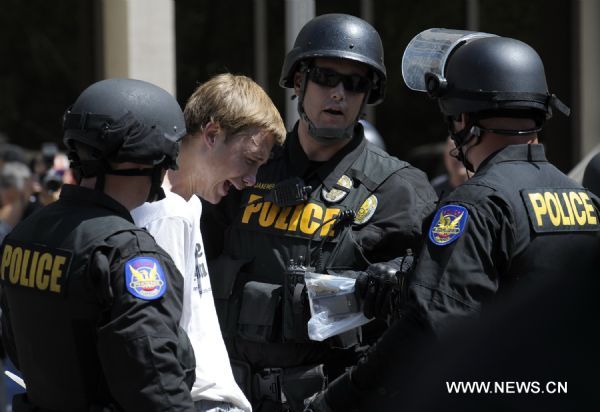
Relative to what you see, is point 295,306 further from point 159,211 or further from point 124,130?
point 124,130

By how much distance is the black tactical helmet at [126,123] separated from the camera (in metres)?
2.56

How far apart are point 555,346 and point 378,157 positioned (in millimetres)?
1966

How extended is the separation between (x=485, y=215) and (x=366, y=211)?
95 cm

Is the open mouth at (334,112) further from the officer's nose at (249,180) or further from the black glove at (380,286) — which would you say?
the black glove at (380,286)

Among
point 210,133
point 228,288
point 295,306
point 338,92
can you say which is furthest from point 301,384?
point 338,92

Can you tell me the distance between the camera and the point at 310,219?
139 inches

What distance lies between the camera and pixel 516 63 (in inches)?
109

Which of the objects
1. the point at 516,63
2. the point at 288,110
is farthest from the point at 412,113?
the point at 516,63

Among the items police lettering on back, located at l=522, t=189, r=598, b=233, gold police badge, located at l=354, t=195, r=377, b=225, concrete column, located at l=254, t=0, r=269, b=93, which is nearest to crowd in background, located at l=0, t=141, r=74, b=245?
gold police badge, located at l=354, t=195, r=377, b=225

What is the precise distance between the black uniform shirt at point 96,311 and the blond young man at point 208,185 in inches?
9.9

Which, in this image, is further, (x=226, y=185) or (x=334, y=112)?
(x=334, y=112)

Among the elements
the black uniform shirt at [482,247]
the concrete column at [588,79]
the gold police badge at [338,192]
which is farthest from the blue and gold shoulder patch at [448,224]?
the concrete column at [588,79]

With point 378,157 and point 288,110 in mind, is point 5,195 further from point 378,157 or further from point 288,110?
point 378,157

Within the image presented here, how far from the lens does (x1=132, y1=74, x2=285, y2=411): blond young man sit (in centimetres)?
279
